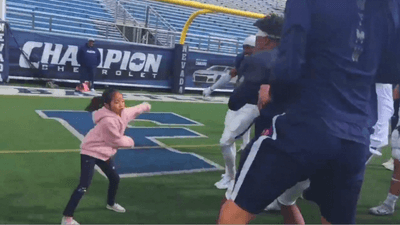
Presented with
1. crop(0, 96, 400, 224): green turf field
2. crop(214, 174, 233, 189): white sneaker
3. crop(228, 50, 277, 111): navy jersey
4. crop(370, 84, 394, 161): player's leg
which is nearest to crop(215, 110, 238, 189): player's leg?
crop(214, 174, 233, 189): white sneaker

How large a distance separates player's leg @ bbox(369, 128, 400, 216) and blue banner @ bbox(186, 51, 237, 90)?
1189 cm

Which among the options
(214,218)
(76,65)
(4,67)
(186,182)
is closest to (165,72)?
(76,65)

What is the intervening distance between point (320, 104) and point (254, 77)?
0.42 metres

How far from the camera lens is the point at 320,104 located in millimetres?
1919

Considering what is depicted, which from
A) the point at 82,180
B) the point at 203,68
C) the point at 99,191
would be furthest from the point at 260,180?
the point at 203,68

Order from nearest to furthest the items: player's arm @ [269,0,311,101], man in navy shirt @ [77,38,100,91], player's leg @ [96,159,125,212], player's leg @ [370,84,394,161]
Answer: player's arm @ [269,0,311,101] < player's leg @ [96,159,125,212] < player's leg @ [370,84,394,161] < man in navy shirt @ [77,38,100,91]

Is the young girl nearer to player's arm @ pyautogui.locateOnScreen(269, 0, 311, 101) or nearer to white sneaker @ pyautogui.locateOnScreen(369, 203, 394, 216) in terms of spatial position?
player's arm @ pyautogui.locateOnScreen(269, 0, 311, 101)

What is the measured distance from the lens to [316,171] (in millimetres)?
1990

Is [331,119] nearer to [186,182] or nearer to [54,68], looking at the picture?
[186,182]

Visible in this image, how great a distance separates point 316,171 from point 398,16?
83 cm

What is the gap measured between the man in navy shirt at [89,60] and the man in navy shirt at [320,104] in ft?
40.7

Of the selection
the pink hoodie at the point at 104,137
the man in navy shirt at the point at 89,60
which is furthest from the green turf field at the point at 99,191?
the man in navy shirt at the point at 89,60

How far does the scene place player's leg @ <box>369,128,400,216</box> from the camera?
427 centimetres

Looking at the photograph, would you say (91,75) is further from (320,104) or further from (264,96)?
(320,104)
